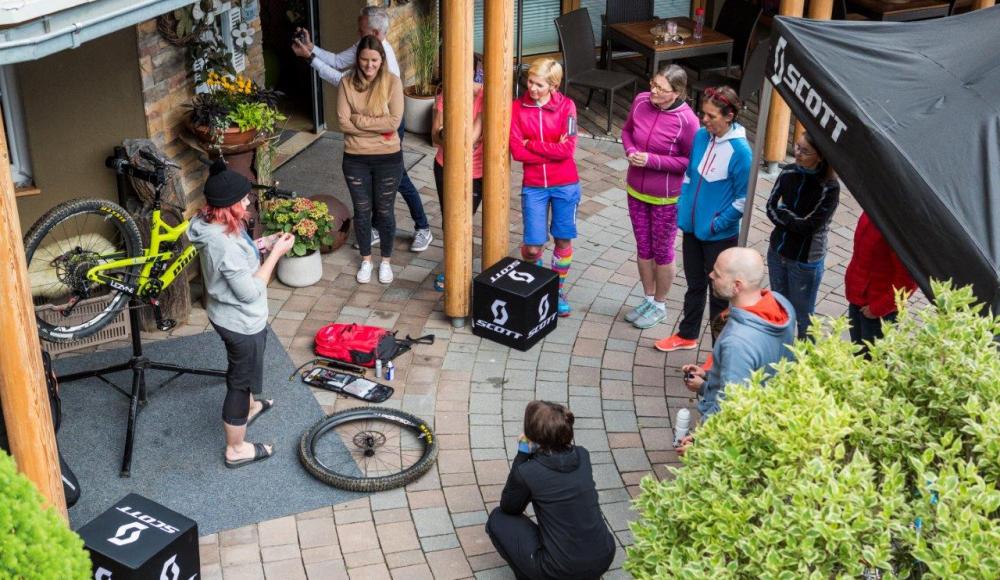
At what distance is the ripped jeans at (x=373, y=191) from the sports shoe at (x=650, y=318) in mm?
1859

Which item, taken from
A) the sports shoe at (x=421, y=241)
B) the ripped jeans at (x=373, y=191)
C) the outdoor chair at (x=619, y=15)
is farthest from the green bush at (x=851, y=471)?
the outdoor chair at (x=619, y=15)

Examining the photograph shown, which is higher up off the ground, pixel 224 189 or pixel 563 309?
pixel 224 189

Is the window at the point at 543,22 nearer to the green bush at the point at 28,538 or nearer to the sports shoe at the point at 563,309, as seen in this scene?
the sports shoe at the point at 563,309

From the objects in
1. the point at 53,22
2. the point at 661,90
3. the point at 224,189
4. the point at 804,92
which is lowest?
the point at 224,189

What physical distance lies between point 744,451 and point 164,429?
419 centimetres

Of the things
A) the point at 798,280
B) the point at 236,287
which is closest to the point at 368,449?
the point at 236,287

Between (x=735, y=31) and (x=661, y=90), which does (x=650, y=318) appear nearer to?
(x=661, y=90)

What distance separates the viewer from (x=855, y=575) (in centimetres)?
294

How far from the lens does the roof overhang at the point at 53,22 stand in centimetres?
416

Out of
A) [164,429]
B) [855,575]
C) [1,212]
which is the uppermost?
[1,212]

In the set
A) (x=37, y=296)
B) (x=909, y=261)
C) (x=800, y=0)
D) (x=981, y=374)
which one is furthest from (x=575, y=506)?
(x=800, y=0)

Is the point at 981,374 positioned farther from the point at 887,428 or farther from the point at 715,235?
the point at 715,235

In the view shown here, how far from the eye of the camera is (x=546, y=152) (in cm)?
742

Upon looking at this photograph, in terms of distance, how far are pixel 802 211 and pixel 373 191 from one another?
3063 mm
